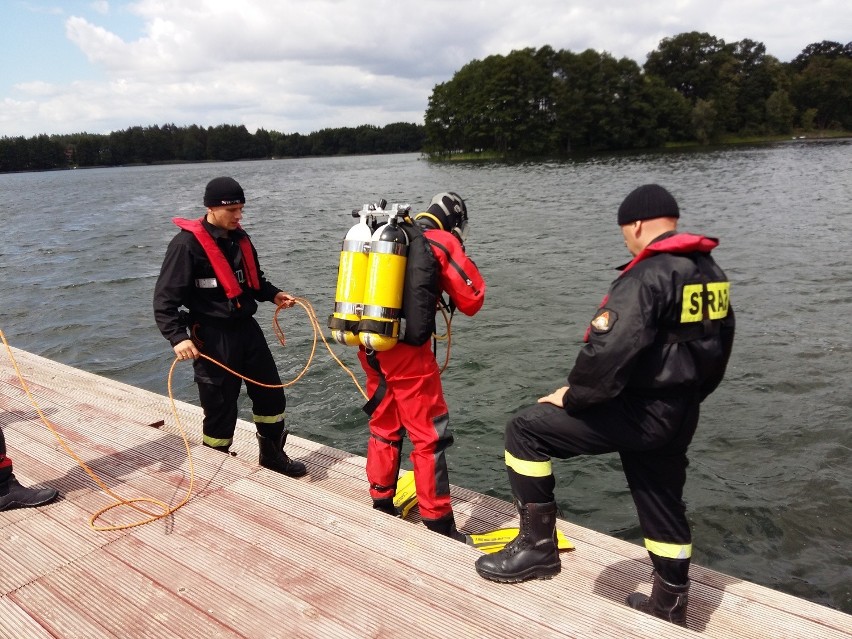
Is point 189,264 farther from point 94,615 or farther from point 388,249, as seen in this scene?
point 94,615

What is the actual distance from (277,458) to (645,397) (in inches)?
139

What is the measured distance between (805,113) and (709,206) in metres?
90.2

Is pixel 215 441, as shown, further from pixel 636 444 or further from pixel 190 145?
pixel 190 145

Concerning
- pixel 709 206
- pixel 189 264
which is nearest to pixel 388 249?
pixel 189 264

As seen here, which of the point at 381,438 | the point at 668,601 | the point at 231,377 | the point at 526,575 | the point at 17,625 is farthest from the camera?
the point at 231,377

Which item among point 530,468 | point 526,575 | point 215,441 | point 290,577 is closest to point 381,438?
point 290,577

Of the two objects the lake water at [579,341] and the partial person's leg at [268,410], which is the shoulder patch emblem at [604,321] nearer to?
the partial person's leg at [268,410]

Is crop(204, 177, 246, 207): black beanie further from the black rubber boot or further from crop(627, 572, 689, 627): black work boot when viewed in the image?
crop(627, 572, 689, 627): black work boot

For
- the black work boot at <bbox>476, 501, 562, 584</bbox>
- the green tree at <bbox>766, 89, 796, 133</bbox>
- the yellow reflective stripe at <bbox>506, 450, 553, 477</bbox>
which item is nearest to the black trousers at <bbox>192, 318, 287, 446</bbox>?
the yellow reflective stripe at <bbox>506, 450, 553, 477</bbox>

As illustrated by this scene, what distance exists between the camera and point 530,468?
347cm

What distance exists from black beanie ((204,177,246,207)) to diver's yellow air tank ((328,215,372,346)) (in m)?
1.38

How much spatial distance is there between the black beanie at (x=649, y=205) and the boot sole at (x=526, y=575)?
2030mm

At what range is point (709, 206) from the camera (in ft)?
89.5

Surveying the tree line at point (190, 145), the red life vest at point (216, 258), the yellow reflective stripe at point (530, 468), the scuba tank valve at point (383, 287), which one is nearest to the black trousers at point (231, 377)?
the red life vest at point (216, 258)
